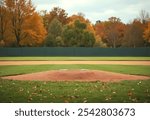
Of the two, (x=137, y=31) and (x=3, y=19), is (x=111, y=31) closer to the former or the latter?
(x=137, y=31)

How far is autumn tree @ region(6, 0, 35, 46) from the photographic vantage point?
13.8 m

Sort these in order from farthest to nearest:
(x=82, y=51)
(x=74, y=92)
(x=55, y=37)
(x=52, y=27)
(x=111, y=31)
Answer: (x=82, y=51)
(x=111, y=31)
(x=55, y=37)
(x=52, y=27)
(x=74, y=92)

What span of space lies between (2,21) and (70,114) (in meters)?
9.11

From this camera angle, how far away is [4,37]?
50.0 feet

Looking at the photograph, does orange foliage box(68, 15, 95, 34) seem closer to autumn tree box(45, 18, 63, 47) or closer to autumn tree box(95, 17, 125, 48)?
autumn tree box(95, 17, 125, 48)

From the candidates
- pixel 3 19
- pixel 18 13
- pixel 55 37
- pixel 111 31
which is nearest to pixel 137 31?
pixel 18 13

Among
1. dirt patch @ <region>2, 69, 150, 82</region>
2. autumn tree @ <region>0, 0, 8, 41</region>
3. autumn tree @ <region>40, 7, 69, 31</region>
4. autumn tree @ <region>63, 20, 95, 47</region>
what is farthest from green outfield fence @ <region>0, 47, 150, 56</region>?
dirt patch @ <region>2, 69, 150, 82</region>

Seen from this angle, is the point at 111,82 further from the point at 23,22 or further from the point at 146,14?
the point at 146,14

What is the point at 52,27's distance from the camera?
21906 millimetres

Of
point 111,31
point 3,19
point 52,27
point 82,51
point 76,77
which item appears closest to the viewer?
point 76,77

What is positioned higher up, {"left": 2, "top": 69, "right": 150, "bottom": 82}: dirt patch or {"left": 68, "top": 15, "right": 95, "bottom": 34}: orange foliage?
{"left": 68, "top": 15, "right": 95, "bottom": 34}: orange foliage

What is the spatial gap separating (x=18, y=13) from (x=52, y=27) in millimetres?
8066

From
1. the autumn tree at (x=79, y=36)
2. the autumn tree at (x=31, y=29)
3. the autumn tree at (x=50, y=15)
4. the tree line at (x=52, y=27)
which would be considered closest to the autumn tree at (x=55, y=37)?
the tree line at (x=52, y=27)

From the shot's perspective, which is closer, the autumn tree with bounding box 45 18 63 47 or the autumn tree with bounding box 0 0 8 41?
the autumn tree with bounding box 0 0 8 41
